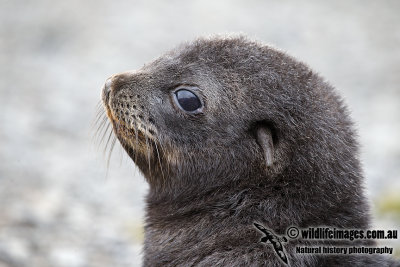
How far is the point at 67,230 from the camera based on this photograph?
31.7ft

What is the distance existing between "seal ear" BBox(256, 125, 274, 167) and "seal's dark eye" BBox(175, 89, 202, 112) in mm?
639

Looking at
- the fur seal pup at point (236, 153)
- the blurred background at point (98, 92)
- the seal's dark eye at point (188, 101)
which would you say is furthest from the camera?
the blurred background at point (98, 92)

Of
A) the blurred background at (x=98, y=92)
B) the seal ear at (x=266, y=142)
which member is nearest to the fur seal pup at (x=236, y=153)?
the seal ear at (x=266, y=142)

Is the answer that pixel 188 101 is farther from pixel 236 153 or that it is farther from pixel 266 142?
pixel 266 142

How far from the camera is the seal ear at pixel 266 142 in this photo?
5840 mm

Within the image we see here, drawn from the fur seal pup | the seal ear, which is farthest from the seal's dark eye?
the seal ear

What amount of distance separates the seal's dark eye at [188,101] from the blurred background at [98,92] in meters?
1.33

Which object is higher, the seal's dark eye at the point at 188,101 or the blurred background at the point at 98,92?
the blurred background at the point at 98,92

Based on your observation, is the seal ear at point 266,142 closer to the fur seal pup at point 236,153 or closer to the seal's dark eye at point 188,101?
the fur seal pup at point 236,153

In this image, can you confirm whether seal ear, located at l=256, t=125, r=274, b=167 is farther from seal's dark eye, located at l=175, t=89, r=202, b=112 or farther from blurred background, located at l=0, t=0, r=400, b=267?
blurred background, located at l=0, t=0, r=400, b=267

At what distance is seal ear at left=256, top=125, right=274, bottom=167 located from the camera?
5840 mm

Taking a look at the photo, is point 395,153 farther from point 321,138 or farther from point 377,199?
point 321,138

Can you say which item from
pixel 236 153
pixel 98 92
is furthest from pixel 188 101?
pixel 98 92

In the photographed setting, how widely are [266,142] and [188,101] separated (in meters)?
0.88
